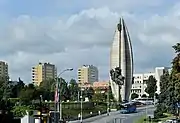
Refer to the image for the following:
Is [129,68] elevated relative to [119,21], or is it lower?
lower

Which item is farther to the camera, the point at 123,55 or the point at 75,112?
the point at 123,55

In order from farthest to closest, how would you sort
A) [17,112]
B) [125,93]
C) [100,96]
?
[125,93]
[100,96]
[17,112]

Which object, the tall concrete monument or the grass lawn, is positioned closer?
the grass lawn

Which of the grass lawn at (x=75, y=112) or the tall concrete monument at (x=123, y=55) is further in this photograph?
the tall concrete monument at (x=123, y=55)

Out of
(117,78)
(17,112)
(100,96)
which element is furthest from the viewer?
(100,96)

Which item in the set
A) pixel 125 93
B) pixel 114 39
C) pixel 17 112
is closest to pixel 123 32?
pixel 114 39

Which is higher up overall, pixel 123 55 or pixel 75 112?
pixel 123 55

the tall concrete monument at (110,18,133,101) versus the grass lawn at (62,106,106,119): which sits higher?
the tall concrete monument at (110,18,133,101)

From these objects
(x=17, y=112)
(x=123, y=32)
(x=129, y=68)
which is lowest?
(x=17, y=112)

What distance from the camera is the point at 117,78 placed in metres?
161

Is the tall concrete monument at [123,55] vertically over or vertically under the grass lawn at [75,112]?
over

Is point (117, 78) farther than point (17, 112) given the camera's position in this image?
Yes

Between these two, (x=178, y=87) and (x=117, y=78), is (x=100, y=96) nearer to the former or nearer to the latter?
(x=117, y=78)

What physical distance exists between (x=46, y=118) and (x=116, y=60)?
146m
